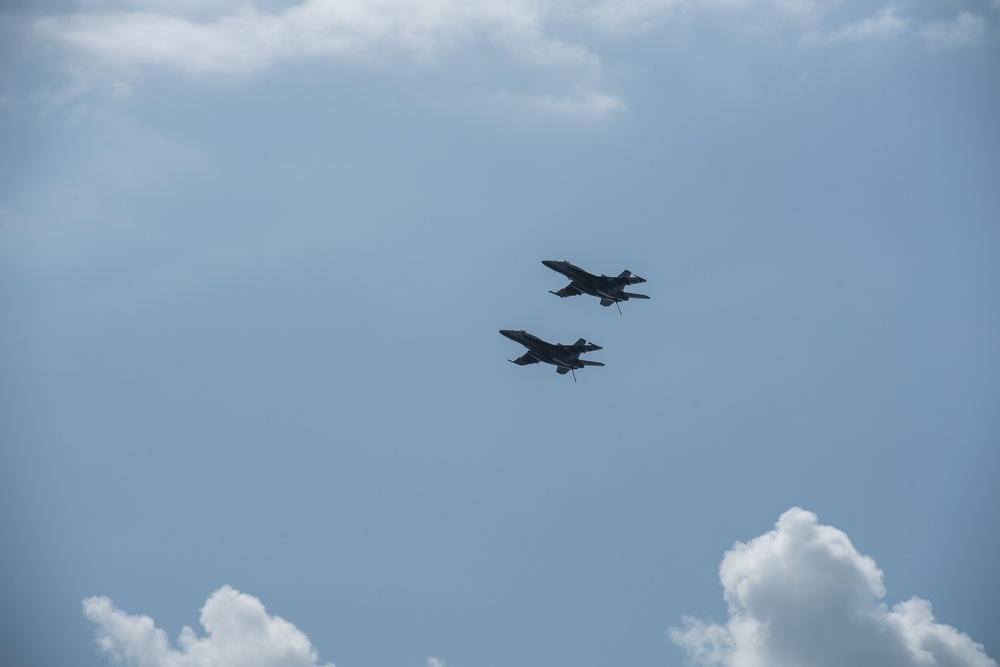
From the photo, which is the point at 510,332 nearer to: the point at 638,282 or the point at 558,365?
the point at 558,365

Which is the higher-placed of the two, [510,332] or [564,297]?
[564,297]

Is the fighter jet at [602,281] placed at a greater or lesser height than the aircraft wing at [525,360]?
greater

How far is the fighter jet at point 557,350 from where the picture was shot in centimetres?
12706

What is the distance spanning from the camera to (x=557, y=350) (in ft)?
420

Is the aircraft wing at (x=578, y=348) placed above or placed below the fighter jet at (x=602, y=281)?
below

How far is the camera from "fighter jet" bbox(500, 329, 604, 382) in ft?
417

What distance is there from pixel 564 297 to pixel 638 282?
10.5 meters

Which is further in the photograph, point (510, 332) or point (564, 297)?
point (564, 297)

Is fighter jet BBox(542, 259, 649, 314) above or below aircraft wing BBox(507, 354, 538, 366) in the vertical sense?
above

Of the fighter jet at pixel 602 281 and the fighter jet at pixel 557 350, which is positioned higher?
the fighter jet at pixel 602 281

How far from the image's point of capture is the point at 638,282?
130000 millimetres

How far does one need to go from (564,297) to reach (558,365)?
1072cm

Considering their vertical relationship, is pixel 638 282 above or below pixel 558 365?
above

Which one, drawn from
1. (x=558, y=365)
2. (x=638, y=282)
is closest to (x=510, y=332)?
(x=558, y=365)
